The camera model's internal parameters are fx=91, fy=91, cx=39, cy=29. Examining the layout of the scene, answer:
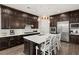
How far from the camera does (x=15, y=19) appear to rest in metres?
2.86

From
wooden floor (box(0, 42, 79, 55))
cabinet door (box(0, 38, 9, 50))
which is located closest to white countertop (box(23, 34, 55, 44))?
wooden floor (box(0, 42, 79, 55))

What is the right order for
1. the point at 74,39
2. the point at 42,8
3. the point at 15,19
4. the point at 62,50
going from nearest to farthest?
the point at 42,8 < the point at 62,50 < the point at 15,19 < the point at 74,39

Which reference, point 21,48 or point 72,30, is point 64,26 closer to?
point 72,30

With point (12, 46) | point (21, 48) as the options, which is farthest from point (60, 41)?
point (12, 46)

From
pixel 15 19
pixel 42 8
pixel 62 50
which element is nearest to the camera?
pixel 42 8

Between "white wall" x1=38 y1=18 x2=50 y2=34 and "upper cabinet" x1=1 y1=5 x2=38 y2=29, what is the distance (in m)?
0.12

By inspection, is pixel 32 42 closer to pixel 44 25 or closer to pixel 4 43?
pixel 44 25

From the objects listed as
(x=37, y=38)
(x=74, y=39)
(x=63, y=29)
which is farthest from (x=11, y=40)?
(x=74, y=39)

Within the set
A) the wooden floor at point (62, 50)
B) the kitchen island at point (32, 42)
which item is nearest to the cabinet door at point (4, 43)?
the wooden floor at point (62, 50)

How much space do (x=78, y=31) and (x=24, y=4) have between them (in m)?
1.91

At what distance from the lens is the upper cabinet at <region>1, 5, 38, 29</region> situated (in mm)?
2762

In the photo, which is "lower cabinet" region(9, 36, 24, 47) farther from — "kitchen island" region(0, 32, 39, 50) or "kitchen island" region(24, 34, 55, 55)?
"kitchen island" region(24, 34, 55, 55)

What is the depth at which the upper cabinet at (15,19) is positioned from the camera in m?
2.76

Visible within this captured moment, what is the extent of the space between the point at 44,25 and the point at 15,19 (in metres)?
0.93
